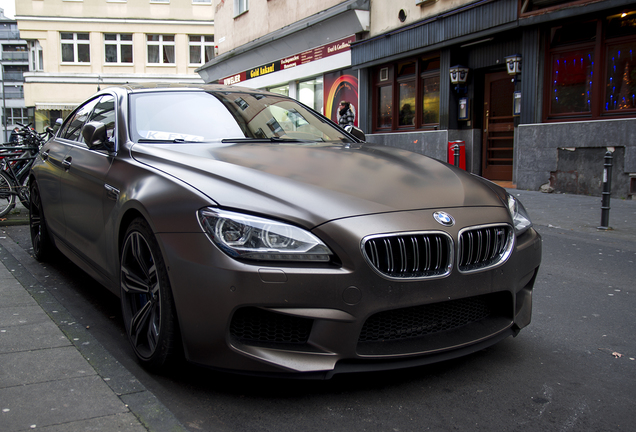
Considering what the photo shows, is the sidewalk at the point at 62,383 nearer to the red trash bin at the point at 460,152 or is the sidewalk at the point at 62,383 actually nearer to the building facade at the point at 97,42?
the red trash bin at the point at 460,152

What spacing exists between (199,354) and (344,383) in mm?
676

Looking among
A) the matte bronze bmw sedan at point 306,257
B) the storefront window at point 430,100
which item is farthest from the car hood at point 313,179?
the storefront window at point 430,100

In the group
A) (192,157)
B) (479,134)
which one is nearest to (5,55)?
(479,134)

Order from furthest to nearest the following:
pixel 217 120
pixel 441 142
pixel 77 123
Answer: pixel 441 142
pixel 77 123
pixel 217 120

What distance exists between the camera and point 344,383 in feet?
8.80

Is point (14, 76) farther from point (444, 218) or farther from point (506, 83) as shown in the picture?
point (444, 218)

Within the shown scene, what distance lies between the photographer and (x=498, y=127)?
13.3m

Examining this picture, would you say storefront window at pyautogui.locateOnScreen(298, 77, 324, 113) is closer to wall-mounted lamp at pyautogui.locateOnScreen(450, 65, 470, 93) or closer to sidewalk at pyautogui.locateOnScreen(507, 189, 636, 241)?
wall-mounted lamp at pyautogui.locateOnScreen(450, 65, 470, 93)

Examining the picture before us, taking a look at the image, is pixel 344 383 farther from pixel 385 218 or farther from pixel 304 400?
pixel 385 218

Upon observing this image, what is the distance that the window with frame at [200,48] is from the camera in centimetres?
4281

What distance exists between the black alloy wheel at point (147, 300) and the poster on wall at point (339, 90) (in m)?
15.4

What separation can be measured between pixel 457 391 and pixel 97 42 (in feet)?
146

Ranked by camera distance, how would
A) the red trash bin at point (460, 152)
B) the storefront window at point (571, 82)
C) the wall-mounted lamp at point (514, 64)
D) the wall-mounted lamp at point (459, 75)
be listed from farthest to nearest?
1. the red trash bin at point (460, 152)
2. the wall-mounted lamp at point (459, 75)
3. the wall-mounted lamp at point (514, 64)
4. the storefront window at point (571, 82)

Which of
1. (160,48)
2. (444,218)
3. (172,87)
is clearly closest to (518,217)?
(444,218)
